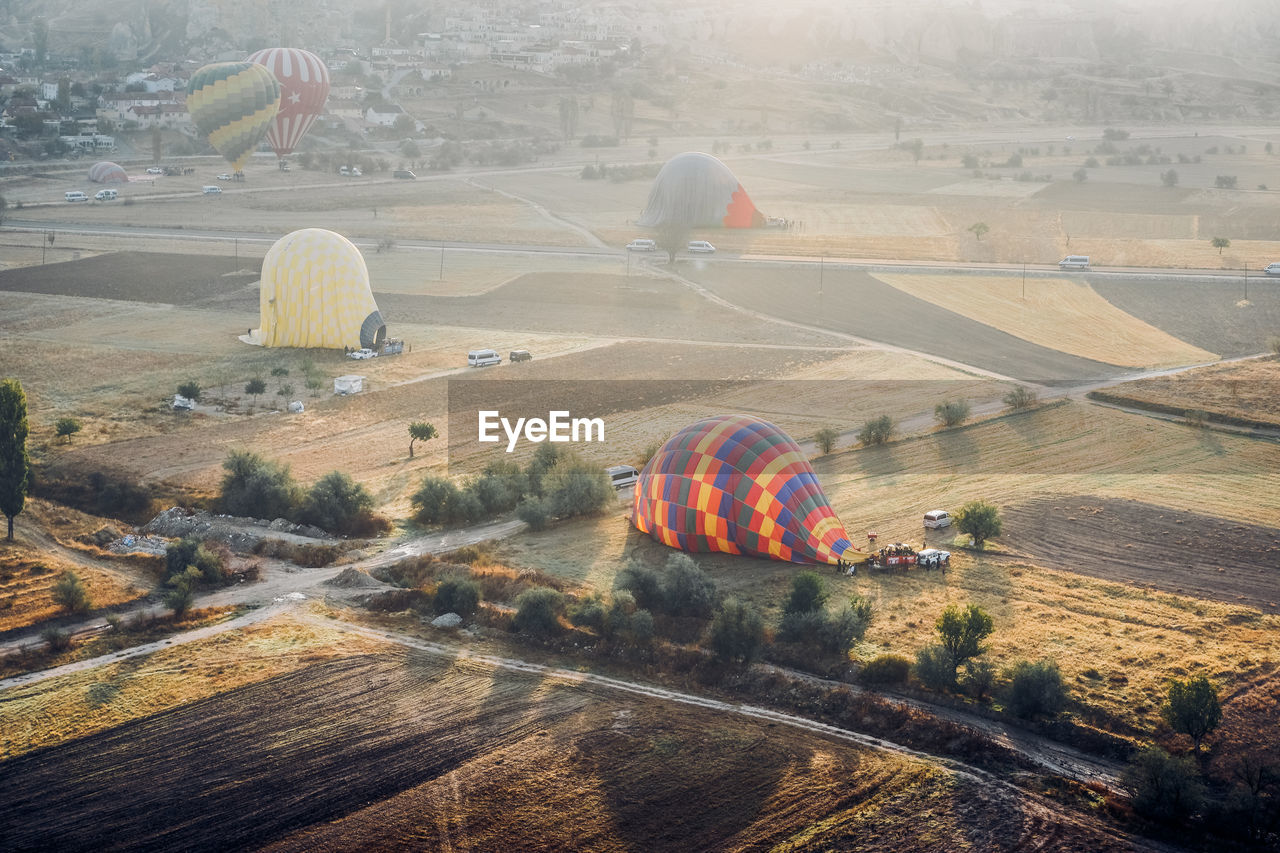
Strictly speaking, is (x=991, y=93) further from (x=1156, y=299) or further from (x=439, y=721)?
(x=439, y=721)

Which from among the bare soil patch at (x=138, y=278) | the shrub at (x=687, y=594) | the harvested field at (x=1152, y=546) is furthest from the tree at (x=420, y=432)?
the bare soil patch at (x=138, y=278)

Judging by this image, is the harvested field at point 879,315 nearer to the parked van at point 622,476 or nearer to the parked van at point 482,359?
the parked van at point 482,359

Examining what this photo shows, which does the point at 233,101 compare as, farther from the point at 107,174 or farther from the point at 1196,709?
the point at 1196,709

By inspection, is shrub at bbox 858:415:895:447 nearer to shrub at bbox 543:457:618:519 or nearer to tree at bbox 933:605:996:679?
shrub at bbox 543:457:618:519

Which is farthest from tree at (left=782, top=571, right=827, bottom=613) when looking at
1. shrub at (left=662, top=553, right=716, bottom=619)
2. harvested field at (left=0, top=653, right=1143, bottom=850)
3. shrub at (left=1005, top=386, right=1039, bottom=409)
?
shrub at (left=1005, top=386, right=1039, bottom=409)

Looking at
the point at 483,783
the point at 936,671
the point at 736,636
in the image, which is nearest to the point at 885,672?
the point at 936,671
